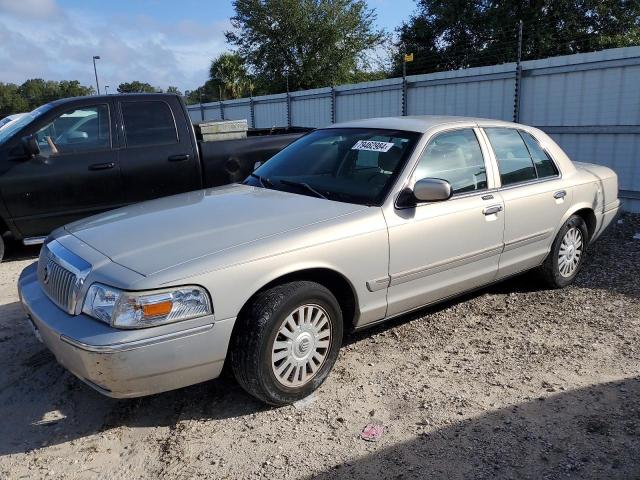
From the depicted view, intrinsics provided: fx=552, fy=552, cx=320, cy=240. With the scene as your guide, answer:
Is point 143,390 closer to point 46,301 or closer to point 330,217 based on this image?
point 46,301

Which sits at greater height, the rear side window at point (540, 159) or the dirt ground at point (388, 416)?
the rear side window at point (540, 159)

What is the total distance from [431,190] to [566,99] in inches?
243

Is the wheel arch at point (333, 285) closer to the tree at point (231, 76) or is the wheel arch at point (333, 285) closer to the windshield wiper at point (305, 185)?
the windshield wiper at point (305, 185)

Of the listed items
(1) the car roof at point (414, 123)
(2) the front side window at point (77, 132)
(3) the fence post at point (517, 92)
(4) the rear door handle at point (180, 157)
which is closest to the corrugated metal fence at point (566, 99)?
(3) the fence post at point (517, 92)

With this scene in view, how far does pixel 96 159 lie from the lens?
6.22 m

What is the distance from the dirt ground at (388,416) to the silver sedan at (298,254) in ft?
1.11

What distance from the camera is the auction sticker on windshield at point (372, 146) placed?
13.2 ft

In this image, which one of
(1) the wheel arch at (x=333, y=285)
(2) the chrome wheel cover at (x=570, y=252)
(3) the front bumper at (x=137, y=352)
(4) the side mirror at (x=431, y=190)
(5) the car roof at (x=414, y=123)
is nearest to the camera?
(3) the front bumper at (x=137, y=352)

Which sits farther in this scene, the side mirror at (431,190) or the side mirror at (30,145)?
the side mirror at (30,145)

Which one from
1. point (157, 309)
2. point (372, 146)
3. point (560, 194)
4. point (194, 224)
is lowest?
point (157, 309)

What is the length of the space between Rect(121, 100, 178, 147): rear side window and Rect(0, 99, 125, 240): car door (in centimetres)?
19

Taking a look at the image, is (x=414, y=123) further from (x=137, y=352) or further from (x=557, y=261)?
(x=137, y=352)

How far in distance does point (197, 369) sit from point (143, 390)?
0.28 metres

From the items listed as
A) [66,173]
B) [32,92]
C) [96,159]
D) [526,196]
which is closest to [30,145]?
[66,173]
